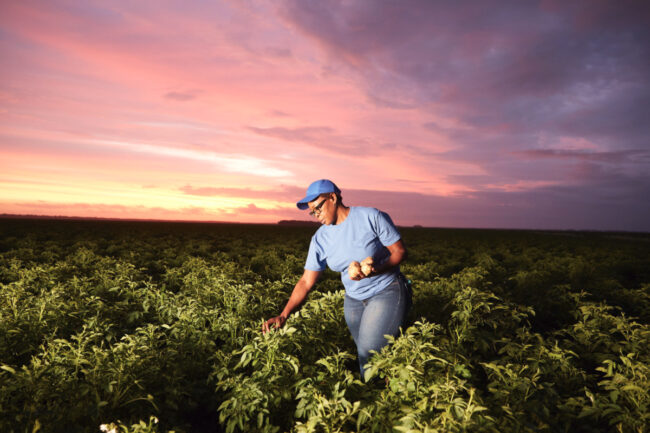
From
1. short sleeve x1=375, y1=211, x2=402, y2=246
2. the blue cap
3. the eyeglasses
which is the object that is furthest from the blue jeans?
the blue cap

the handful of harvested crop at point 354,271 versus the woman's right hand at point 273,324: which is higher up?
the handful of harvested crop at point 354,271

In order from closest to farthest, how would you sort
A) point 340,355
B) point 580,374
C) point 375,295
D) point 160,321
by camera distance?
1. point 340,355
2. point 375,295
3. point 580,374
4. point 160,321

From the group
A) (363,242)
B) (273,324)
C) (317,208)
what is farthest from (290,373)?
(317,208)

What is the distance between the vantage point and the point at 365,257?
3.34 metres

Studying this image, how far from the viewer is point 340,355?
3062 mm

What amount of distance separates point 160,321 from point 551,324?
7348 mm

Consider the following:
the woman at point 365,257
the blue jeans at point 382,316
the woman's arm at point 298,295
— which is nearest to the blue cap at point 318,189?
the woman at point 365,257

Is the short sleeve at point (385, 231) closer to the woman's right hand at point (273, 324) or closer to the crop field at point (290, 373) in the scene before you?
the crop field at point (290, 373)

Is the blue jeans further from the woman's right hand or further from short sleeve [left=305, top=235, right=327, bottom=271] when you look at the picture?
the woman's right hand

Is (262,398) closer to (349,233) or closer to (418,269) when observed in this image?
(349,233)

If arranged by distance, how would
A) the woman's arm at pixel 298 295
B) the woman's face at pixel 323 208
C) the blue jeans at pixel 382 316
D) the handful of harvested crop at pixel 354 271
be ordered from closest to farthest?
the handful of harvested crop at pixel 354 271, the blue jeans at pixel 382 316, the woman's face at pixel 323 208, the woman's arm at pixel 298 295

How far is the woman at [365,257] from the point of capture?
125 inches

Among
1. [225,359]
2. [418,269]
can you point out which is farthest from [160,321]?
[418,269]

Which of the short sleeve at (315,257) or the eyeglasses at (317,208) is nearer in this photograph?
the eyeglasses at (317,208)
